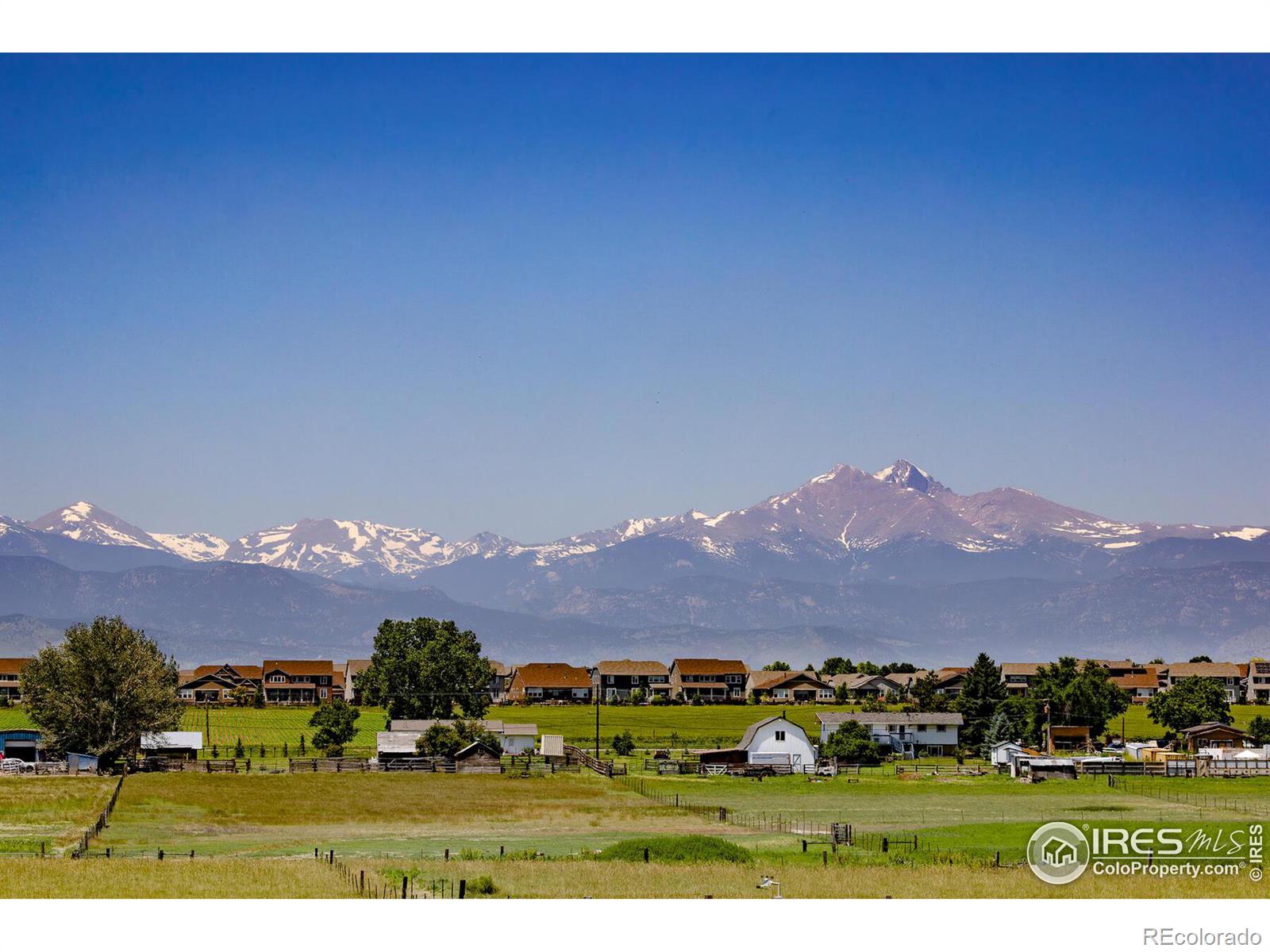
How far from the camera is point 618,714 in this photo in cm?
16412

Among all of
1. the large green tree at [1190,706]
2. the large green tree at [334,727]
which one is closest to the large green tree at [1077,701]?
the large green tree at [1190,706]

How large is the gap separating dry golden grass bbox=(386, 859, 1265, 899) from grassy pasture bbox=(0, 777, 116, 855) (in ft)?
58.4

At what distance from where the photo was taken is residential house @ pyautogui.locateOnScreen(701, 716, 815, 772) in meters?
108

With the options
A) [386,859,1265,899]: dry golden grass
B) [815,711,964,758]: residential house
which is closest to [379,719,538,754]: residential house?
[815,711,964,758]: residential house

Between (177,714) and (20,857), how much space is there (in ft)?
160

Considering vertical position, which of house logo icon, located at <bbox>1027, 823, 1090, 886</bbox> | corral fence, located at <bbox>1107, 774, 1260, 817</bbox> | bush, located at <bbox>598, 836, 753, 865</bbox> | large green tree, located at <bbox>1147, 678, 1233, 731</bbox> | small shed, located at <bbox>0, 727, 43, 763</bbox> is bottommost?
bush, located at <bbox>598, 836, 753, 865</bbox>

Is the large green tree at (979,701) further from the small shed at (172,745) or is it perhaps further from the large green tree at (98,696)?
the large green tree at (98,696)

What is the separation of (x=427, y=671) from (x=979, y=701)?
52127 millimetres

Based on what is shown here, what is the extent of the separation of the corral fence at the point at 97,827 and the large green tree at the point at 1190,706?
84493 mm

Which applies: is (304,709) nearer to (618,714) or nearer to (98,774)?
(618,714)

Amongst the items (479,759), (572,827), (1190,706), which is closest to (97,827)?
(572,827)

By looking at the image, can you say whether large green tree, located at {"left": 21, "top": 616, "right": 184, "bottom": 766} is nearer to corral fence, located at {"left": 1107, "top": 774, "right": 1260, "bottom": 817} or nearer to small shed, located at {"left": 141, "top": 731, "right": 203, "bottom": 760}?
small shed, located at {"left": 141, "top": 731, "right": 203, "bottom": 760}

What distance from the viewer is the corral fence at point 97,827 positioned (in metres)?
54.2
